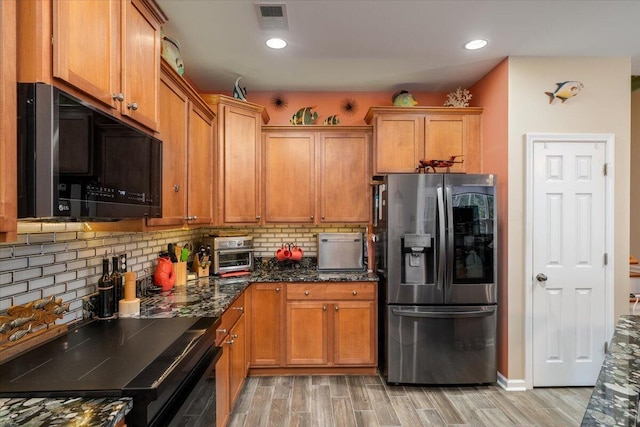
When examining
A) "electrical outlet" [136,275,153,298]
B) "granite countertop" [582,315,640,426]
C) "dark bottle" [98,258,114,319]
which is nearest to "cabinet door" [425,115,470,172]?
"granite countertop" [582,315,640,426]

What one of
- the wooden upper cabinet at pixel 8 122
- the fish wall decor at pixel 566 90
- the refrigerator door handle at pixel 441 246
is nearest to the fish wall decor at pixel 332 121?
the refrigerator door handle at pixel 441 246

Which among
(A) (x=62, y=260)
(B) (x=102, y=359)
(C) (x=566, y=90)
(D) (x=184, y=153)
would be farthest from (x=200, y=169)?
(C) (x=566, y=90)

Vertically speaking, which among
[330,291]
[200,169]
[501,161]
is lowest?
[330,291]

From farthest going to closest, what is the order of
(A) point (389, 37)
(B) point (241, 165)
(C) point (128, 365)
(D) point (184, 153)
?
1. (B) point (241, 165)
2. (A) point (389, 37)
3. (D) point (184, 153)
4. (C) point (128, 365)

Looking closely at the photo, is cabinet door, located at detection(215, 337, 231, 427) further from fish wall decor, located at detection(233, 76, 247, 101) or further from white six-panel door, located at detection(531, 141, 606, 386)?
white six-panel door, located at detection(531, 141, 606, 386)

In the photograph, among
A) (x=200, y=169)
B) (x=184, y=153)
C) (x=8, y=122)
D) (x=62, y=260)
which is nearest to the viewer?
(x=8, y=122)

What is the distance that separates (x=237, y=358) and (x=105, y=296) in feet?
3.50

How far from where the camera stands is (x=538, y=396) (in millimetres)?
2695

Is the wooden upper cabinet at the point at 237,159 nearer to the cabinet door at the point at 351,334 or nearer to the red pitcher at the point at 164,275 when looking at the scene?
the red pitcher at the point at 164,275

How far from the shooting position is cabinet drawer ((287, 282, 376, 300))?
9.95 feet

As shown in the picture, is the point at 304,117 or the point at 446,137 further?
the point at 304,117

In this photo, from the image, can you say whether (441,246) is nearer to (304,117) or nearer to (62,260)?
(304,117)

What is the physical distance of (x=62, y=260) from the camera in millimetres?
1625

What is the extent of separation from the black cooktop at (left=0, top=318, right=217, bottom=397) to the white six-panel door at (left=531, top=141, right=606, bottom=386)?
106 inches
